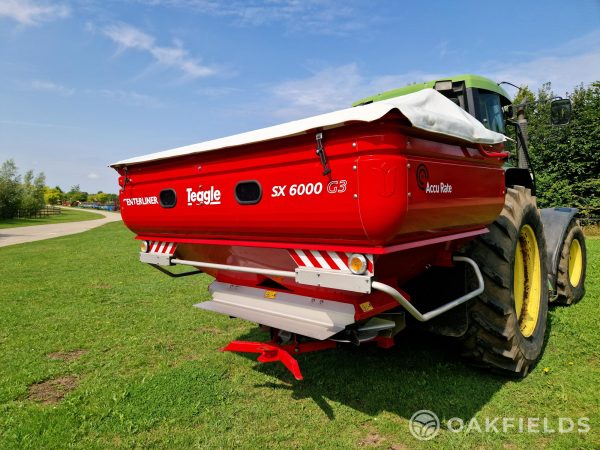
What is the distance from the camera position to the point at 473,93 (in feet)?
13.8

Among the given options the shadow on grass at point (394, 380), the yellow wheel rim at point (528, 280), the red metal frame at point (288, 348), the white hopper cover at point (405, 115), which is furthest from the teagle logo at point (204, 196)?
the yellow wheel rim at point (528, 280)

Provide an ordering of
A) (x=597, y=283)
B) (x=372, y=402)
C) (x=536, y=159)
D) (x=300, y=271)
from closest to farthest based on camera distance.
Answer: (x=300, y=271) < (x=372, y=402) < (x=597, y=283) < (x=536, y=159)

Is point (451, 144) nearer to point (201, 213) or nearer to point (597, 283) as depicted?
point (201, 213)

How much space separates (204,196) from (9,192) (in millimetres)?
42063

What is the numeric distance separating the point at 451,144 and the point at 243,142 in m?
1.26

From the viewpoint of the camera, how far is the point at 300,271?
250cm

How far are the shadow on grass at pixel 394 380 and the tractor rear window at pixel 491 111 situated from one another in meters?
2.24

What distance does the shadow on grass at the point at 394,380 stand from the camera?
2.93 meters

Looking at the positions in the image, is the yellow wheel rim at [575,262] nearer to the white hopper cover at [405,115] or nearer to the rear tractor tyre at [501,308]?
the rear tractor tyre at [501,308]

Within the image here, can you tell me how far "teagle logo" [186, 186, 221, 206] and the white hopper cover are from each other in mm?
274

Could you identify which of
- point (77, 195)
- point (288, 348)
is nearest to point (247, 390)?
point (288, 348)

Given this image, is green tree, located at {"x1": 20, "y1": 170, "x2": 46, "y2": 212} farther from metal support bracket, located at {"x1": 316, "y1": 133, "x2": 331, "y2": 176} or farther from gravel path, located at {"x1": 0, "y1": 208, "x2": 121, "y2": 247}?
metal support bracket, located at {"x1": 316, "y1": 133, "x2": 331, "y2": 176}

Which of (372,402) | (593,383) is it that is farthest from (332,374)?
(593,383)

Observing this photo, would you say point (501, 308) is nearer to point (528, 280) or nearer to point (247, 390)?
point (528, 280)
